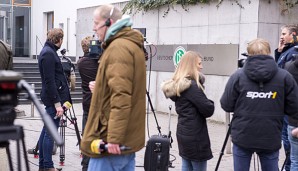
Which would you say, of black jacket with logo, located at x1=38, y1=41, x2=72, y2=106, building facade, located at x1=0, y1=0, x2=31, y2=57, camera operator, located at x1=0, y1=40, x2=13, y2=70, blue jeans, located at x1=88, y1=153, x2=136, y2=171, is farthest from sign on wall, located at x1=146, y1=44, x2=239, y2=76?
building facade, located at x1=0, y1=0, x2=31, y2=57

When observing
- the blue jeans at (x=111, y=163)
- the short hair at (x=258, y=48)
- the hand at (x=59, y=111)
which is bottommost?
the blue jeans at (x=111, y=163)

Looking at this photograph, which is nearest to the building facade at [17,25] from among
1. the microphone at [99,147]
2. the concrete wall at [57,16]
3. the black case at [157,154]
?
the concrete wall at [57,16]

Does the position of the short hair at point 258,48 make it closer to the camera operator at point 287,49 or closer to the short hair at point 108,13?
the short hair at point 108,13

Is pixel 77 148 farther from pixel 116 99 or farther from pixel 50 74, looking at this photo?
pixel 116 99

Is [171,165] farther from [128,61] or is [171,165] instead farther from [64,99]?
[128,61]

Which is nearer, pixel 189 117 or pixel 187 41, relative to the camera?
pixel 189 117

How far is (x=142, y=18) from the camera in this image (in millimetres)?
15406

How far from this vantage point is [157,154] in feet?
19.9

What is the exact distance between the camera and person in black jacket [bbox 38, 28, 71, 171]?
670 cm

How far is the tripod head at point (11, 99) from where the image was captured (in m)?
2.65

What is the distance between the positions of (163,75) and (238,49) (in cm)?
305

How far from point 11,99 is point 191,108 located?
9.53 ft

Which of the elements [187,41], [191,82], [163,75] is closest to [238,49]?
[187,41]

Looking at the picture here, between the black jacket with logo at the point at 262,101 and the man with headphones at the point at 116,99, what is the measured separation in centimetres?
121
